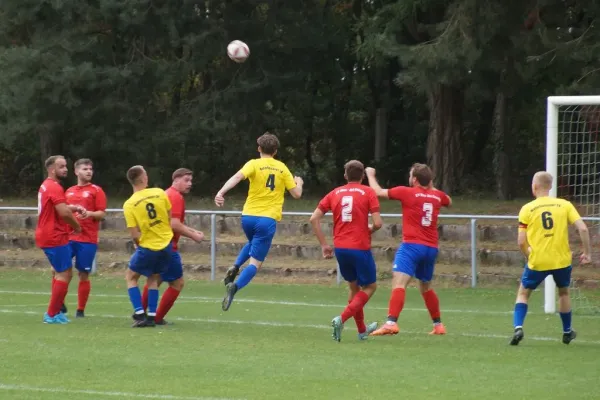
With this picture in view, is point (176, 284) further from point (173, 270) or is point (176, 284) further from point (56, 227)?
point (56, 227)

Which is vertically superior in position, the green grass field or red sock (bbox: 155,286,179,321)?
red sock (bbox: 155,286,179,321)

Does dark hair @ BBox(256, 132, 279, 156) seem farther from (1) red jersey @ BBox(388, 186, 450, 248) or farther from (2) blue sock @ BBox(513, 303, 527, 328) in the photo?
(2) blue sock @ BBox(513, 303, 527, 328)

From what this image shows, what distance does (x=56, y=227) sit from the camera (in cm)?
1461

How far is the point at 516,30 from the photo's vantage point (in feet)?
79.7

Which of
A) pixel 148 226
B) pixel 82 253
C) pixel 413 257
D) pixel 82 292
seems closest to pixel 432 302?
pixel 413 257

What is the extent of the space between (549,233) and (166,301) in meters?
4.64

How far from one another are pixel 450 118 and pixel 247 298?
10.6 meters

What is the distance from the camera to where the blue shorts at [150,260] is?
46.1 feet

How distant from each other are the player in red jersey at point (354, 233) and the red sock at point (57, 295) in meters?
3.36

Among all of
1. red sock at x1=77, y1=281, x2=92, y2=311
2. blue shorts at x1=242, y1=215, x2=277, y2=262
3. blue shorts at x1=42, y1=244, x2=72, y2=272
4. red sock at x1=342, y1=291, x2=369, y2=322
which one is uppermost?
blue shorts at x1=242, y1=215, x2=277, y2=262

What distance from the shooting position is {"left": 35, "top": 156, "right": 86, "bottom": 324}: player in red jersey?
1447 cm

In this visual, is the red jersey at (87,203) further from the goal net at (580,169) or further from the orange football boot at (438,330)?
the goal net at (580,169)

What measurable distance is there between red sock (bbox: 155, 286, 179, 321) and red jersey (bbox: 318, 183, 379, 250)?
249 cm

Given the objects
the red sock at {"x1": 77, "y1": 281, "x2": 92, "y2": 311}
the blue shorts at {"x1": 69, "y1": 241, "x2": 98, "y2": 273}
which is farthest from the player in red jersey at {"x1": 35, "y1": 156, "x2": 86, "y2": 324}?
the blue shorts at {"x1": 69, "y1": 241, "x2": 98, "y2": 273}
